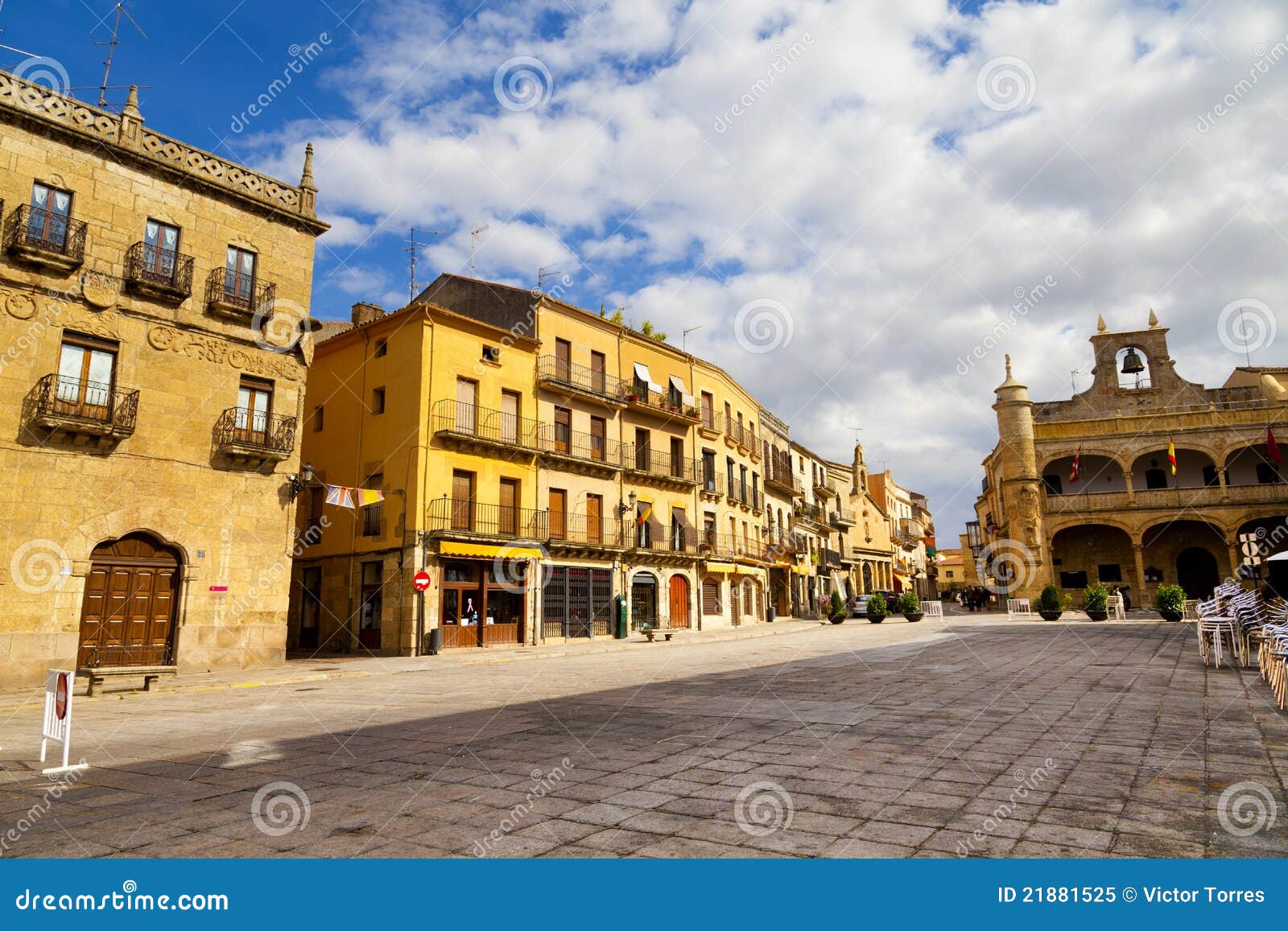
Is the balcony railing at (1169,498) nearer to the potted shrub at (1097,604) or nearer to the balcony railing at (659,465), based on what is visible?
the potted shrub at (1097,604)

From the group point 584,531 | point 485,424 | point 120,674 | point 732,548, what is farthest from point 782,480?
point 120,674

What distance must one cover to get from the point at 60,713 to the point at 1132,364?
2041 inches

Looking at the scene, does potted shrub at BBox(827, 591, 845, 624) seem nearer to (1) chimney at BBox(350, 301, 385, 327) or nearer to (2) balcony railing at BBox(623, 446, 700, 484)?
(2) balcony railing at BBox(623, 446, 700, 484)

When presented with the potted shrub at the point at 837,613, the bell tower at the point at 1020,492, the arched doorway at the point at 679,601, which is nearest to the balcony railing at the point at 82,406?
the arched doorway at the point at 679,601

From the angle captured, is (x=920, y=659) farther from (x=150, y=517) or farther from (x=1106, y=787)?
(x=150, y=517)

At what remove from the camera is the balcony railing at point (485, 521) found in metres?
23.7

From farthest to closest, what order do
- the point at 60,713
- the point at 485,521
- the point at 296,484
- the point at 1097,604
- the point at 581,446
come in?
the point at 581,446 → the point at 1097,604 → the point at 485,521 → the point at 296,484 → the point at 60,713

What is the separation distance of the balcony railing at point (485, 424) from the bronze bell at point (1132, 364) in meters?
36.9

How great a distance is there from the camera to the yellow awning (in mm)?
23794

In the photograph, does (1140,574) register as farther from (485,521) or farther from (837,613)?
(485,521)

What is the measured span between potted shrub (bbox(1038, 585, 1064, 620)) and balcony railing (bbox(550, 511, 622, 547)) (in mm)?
18154

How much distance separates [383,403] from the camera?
25812 millimetres

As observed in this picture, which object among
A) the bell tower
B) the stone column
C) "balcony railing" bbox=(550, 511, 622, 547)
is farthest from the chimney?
the stone column

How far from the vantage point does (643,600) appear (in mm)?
32156
